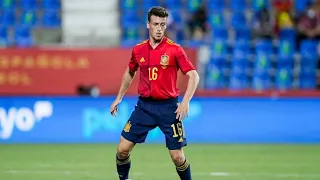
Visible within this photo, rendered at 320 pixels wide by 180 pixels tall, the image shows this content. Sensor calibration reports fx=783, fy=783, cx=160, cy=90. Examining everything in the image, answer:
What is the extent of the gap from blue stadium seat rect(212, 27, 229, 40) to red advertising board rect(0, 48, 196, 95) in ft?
8.03

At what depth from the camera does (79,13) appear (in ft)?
66.2

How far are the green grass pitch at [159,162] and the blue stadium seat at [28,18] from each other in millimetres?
7455

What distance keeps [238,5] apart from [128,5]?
2898 mm

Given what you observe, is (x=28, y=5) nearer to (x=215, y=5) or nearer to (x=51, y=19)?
(x=51, y=19)

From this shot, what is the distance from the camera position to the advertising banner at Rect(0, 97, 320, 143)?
14.1 m

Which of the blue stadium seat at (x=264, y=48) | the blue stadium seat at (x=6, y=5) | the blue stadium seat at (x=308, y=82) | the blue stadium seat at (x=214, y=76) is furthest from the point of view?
the blue stadium seat at (x=6, y=5)

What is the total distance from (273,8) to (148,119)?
13170 millimetres

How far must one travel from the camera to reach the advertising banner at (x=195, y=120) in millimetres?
14086

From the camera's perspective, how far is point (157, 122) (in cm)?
777

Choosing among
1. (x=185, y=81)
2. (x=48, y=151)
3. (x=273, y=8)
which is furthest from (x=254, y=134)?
(x=273, y=8)

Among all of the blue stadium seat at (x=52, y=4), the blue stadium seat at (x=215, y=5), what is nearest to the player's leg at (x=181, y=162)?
the blue stadium seat at (x=215, y=5)

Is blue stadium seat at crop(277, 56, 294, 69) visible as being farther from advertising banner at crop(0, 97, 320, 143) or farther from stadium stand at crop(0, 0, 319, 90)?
advertising banner at crop(0, 97, 320, 143)

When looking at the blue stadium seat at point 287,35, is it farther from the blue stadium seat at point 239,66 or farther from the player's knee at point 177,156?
the player's knee at point 177,156

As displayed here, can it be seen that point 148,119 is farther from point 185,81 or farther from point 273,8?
point 273,8
